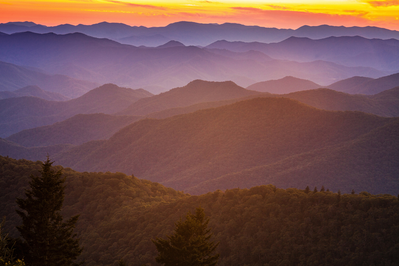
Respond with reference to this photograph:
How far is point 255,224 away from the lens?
143 feet

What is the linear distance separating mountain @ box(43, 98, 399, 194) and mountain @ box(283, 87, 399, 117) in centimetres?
4217

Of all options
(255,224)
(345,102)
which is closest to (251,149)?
(255,224)

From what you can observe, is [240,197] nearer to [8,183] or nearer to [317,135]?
[8,183]

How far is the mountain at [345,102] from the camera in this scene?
518 ft

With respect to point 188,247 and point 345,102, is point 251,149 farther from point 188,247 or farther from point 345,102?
point 188,247

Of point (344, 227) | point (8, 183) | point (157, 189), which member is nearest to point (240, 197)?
point (344, 227)

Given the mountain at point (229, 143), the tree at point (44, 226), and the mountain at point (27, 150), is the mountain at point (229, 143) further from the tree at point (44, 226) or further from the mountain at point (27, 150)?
the tree at point (44, 226)

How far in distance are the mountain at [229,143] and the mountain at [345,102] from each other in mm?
42169

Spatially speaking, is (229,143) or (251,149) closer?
(251,149)

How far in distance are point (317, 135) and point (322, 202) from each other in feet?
219

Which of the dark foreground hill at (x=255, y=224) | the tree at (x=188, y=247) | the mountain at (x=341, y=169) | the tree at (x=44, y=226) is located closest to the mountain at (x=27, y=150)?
the mountain at (x=341, y=169)

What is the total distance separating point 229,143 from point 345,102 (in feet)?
261

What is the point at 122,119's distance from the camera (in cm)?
19850

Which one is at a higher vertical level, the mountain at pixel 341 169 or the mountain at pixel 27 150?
the mountain at pixel 27 150
